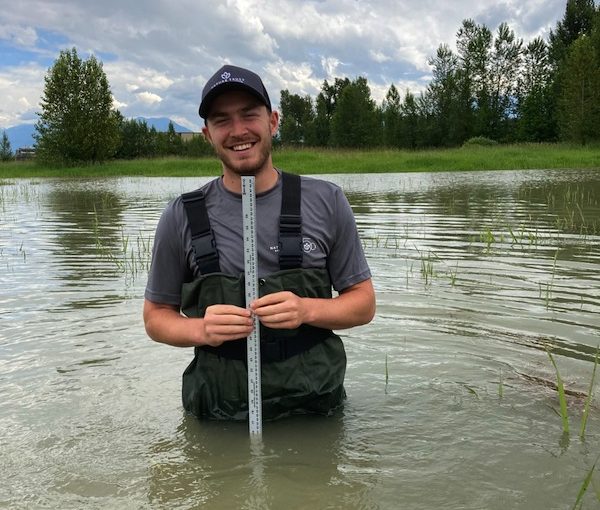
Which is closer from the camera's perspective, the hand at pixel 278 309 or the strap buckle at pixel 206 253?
the hand at pixel 278 309

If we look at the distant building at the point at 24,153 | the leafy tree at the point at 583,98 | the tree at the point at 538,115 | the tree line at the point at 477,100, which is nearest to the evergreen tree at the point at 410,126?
the tree line at the point at 477,100

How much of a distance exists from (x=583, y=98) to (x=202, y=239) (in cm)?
5042

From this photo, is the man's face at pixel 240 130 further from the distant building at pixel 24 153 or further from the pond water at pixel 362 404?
the distant building at pixel 24 153

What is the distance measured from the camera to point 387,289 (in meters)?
6.58

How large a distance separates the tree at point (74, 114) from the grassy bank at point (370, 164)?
10.9 feet

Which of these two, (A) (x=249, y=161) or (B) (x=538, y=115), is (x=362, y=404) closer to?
(A) (x=249, y=161)

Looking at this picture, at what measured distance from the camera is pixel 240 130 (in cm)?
318

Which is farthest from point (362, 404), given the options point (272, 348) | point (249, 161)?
point (249, 161)

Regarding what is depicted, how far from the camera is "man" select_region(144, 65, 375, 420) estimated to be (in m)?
3.20

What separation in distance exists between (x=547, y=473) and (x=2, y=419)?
121 inches

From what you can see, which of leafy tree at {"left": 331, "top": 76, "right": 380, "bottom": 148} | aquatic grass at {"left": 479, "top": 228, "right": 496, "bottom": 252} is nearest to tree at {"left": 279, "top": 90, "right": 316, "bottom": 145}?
leafy tree at {"left": 331, "top": 76, "right": 380, "bottom": 148}

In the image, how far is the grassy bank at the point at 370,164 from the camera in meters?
30.7

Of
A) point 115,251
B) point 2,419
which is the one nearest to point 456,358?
point 2,419

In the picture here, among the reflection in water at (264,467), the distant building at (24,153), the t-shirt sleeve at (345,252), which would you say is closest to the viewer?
the reflection in water at (264,467)
